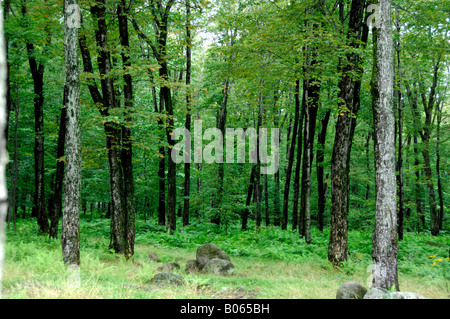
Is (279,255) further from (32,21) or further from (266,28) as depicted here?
(32,21)

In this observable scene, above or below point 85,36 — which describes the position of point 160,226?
below

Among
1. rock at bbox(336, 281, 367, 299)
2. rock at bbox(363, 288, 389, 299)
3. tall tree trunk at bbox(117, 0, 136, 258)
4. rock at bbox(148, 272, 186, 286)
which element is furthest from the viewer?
tall tree trunk at bbox(117, 0, 136, 258)

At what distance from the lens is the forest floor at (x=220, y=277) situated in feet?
17.7

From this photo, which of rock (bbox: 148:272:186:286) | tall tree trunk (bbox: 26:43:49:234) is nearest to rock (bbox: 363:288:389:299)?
rock (bbox: 148:272:186:286)

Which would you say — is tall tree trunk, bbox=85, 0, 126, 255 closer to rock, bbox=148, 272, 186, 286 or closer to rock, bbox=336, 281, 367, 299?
rock, bbox=148, 272, 186, 286

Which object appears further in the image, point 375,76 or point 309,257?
point 309,257

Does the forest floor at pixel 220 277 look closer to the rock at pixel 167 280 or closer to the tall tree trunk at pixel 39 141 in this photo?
the rock at pixel 167 280

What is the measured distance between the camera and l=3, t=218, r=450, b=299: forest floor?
5.40 m

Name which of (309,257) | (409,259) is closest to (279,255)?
(309,257)

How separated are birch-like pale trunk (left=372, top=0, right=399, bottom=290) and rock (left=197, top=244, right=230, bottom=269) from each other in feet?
17.9

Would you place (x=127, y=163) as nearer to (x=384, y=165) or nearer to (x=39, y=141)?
(x=39, y=141)

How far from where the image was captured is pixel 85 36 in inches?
440
